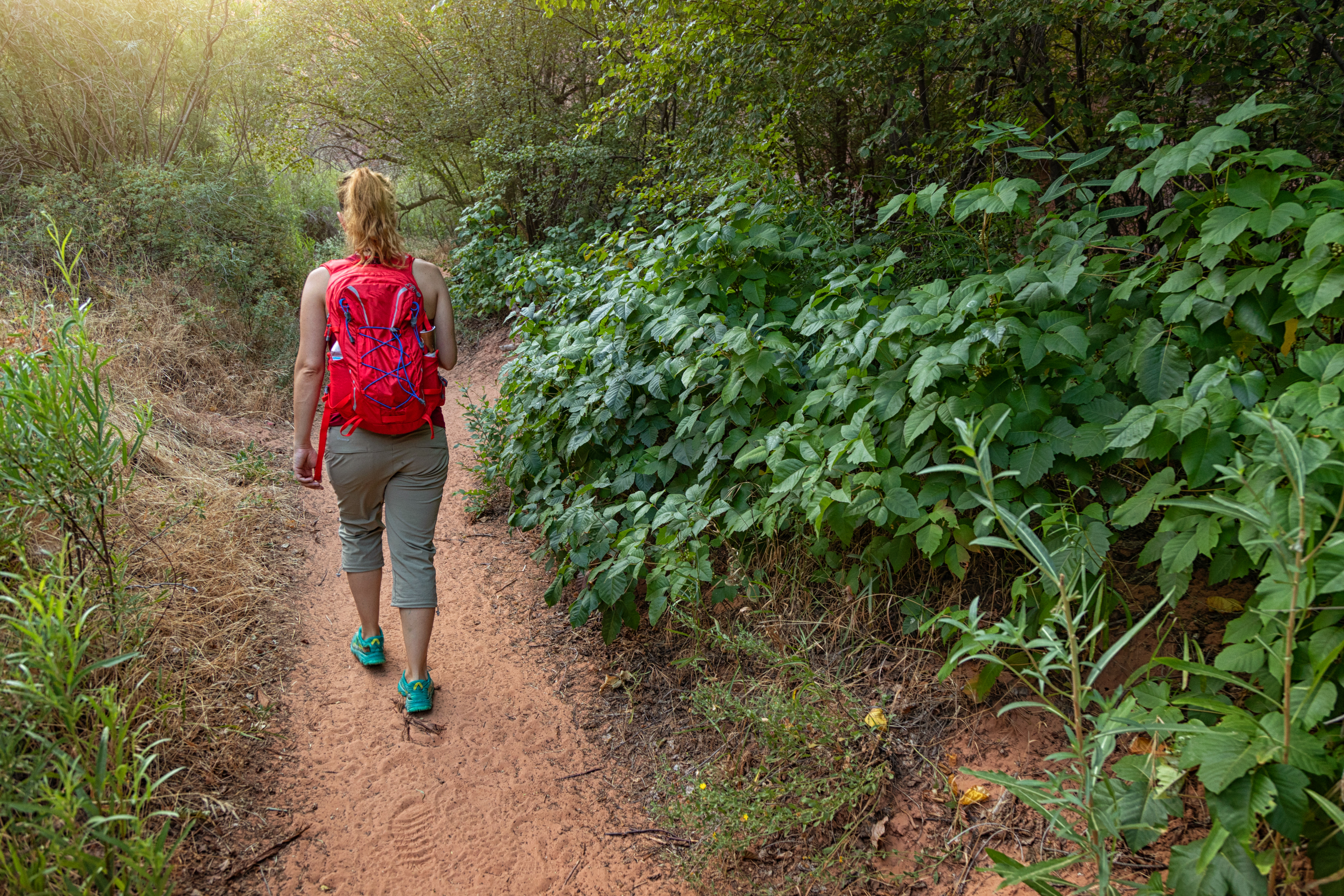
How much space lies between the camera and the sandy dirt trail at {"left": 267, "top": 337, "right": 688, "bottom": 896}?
2.36 metres

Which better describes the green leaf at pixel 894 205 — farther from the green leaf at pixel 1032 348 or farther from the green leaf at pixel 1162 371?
the green leaf at pixel 1162 371

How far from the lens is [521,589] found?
4.18 m

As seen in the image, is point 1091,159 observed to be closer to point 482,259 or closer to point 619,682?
point 619,682

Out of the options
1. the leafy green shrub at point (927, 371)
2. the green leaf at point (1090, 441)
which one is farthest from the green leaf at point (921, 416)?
the green leaf at point (1090, 441)

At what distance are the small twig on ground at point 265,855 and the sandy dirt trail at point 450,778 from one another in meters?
0.02

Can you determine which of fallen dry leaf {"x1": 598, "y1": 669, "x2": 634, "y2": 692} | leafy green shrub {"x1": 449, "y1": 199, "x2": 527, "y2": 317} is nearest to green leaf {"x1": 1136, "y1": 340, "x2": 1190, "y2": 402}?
fallen dry leaf {"x1": 598, "y1": 669, "x2": 634, "y2": 692}

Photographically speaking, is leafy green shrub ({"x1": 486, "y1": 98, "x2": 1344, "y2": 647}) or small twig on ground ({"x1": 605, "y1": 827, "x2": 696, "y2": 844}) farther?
small twig on ground ({"x1": 605, "y1": 827, "x2": 696, "y2": 844})

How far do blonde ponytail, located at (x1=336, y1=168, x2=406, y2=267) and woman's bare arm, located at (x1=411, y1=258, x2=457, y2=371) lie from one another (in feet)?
0.33

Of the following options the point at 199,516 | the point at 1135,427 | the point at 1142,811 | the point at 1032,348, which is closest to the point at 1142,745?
the point at 1142,811

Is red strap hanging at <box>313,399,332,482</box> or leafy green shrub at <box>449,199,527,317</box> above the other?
red strap hanging at <box>313,399,332,482</box>

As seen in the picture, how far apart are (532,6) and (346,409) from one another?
28.3 feet

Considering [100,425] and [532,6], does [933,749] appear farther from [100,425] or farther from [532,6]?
[532,6]

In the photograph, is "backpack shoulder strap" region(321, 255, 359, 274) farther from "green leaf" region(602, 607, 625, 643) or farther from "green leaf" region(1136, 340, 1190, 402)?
"green leaf" region(1136, 340, 1190, 402)

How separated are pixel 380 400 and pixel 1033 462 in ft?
7.63
